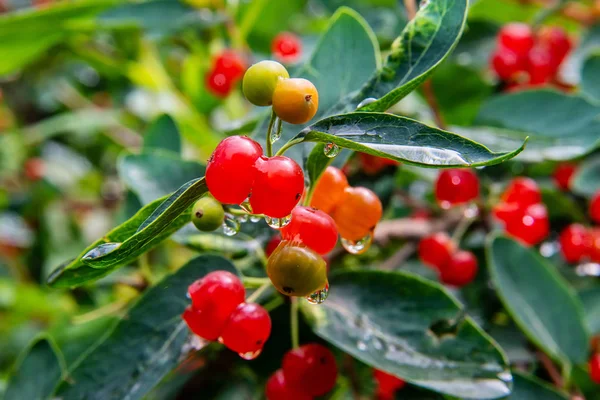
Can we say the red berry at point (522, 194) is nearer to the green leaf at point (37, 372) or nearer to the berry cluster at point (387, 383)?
the berry cluster at point (387, 383)

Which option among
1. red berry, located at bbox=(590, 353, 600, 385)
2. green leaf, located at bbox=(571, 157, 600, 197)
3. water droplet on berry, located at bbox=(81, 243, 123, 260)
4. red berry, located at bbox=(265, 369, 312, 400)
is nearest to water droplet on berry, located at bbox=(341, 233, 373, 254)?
red berry, located at bbox=(265, 369, 312, 400)

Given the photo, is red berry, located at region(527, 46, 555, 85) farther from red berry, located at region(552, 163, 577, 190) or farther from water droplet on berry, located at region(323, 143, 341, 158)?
water droplet on berry, located at region(323, 143, 341, 158)

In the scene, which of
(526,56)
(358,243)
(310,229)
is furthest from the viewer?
(526,56)

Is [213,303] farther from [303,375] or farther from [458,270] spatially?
[458,270]

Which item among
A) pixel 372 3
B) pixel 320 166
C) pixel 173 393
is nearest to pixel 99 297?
pixel 173 393

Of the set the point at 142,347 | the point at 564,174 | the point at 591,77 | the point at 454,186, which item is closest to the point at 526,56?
the point at 591,77

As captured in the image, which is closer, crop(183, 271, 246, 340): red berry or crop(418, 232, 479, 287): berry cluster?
crop(183, 271, 246, 340): red berry

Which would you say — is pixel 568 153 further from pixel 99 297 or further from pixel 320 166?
pixel 99 297

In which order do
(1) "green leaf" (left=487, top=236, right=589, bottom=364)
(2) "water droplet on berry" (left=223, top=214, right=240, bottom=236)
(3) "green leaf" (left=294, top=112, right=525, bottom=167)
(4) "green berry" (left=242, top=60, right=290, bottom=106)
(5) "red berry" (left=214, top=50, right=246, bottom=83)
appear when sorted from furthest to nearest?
(5) "red berry" (left=214, top=50, right=246, bottom=83), (1) "green leaf" (left=487, top=236, right=589, bottom=364), (2) "water droplet on berry" (left=223, top=214, right=240, bottom=236), (4) "green berry" (left=242, top=60, right=290, bottom=106), (3) "green leaf" (left=294, top=112, right=525, bottom=167)
